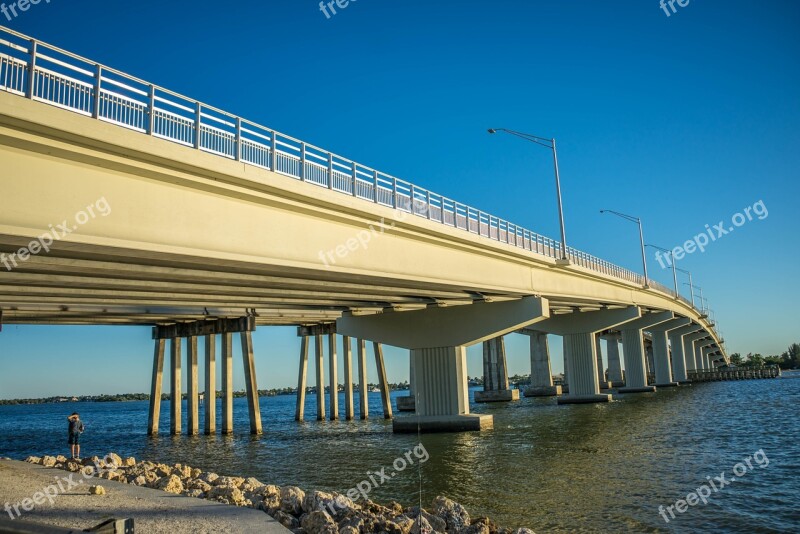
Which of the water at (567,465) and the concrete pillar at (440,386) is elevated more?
the concrete pillar at (440,386)

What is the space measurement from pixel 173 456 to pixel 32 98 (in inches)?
915

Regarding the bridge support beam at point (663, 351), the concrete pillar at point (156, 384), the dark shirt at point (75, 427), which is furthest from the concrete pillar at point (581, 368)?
the dark shirt at point (75, 427)

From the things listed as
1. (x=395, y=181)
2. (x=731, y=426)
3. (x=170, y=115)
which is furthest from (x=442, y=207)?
(x=731, y=426)

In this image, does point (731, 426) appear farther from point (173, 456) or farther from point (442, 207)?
point (173, 456)

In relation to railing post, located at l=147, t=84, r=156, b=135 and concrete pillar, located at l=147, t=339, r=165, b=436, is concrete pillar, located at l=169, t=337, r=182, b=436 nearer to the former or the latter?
concrete pillar, located at l=147, t=339, r=165, b=436

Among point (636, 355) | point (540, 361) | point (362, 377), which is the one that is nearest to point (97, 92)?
point (362, 377)

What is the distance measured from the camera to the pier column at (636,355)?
81938mm

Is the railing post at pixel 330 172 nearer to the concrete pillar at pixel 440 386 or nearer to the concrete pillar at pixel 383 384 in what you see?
the concrete pillar at pixel 440 386

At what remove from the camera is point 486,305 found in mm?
39188

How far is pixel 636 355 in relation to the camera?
271 feet

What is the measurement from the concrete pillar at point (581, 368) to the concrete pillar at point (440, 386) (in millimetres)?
28549

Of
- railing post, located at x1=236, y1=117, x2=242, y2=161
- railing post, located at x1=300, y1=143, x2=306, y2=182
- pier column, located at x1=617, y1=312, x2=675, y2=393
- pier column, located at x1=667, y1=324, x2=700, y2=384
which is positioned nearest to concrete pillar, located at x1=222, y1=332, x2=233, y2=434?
railing post, located at x1=300, y1=143, x2=306, y2=182

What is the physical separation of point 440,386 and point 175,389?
65.2 ft

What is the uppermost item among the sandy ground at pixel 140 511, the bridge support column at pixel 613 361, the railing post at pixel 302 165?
the railing post at pixel 302 165
